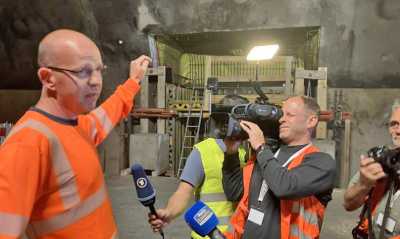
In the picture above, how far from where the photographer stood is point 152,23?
904cm

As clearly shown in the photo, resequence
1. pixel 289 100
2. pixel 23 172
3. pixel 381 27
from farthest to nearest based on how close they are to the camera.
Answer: pixel 381 27, pixel 289 100, pixel 23 172

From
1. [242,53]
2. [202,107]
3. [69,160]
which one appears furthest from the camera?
[242,53]

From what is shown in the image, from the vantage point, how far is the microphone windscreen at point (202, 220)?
1.58 m

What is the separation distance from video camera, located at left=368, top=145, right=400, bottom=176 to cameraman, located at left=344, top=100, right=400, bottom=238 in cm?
2

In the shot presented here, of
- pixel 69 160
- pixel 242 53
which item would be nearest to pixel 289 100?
pixel 69 160

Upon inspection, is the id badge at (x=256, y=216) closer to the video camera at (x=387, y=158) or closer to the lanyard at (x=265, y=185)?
the lanyard at (x=265, y=185)

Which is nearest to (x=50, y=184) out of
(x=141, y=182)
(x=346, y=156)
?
(x=141, y=182)

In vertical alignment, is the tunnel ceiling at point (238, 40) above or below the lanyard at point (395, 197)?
above

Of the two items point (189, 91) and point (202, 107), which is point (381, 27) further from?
point (189, 91)

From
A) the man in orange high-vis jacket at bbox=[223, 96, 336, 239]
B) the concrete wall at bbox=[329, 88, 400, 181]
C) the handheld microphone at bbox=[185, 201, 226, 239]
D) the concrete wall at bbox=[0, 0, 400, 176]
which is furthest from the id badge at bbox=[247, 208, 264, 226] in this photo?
the concrete wall at bbox=[0, 0, 400, 176]

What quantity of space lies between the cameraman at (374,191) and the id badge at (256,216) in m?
0.52

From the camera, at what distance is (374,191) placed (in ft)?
6.66

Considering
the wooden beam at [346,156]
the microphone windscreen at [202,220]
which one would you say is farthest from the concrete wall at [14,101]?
the microphone windscreen at [202,220]

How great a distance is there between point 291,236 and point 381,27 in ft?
24.1
